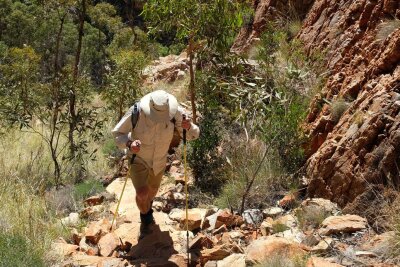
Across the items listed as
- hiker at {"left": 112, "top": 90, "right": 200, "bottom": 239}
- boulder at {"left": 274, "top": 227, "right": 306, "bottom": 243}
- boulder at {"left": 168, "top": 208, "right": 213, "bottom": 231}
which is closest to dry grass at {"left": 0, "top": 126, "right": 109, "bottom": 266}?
hiker at {"left": 112, "top": 90, "right": 200, "bottom": 239}

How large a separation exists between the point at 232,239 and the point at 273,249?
907 mm

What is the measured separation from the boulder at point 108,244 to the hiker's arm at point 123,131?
102 cm

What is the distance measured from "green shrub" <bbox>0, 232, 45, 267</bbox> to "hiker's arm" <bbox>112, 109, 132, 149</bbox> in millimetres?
1396

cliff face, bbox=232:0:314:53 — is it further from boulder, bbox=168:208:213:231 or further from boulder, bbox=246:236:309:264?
boulder, bbox=246:236:309:264

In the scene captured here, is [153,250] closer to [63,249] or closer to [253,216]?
[63,249]

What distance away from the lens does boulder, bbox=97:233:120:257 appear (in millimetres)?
5655

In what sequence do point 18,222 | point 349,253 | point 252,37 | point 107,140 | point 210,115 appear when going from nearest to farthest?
point 349,253 → point 18,222 → point 210,115 → point 107,140 → point 252,37

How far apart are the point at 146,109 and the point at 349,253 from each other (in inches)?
98.1

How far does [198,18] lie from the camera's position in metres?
7.77

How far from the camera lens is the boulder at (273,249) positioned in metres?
4.81

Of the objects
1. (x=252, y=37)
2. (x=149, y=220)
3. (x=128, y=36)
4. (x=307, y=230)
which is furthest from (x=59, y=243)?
(x=128, y=36)

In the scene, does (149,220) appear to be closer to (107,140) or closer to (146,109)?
(146,109)

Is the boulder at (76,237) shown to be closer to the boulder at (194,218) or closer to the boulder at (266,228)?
the boulder at (194,218)

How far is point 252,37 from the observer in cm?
1214
